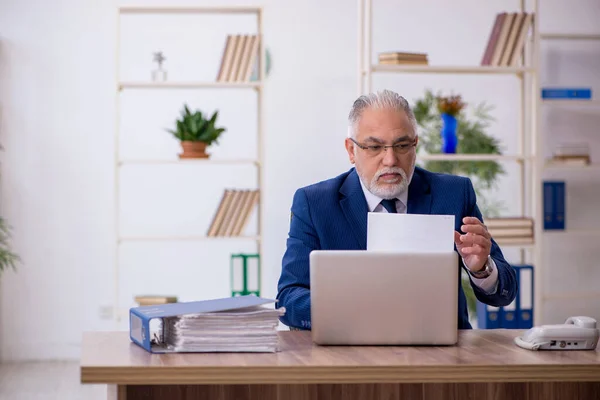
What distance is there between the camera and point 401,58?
16.5 feet

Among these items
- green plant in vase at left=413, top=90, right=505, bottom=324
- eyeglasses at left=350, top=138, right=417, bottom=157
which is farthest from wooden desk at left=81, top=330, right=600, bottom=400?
green plant in vase at left=413, top=90, right=505, bottom=324

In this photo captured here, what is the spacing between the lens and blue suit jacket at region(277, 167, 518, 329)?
2453mm

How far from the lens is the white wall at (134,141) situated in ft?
18.8

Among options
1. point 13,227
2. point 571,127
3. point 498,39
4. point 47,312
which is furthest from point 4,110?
point 571,127

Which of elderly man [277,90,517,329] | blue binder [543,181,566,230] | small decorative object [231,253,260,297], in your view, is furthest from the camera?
blue binder [543,181,566,230]

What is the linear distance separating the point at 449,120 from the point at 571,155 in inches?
33.8

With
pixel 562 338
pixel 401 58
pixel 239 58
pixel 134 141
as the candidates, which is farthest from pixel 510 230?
pixel 562 338

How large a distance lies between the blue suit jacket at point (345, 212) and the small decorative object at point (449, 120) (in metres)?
2.57

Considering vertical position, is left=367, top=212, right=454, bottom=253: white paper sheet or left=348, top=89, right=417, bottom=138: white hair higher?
left=348, top=89, right=417, bottom=138: white hair

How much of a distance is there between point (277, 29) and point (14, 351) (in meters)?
2.71

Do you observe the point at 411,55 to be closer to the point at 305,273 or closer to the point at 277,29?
the point at 277,29

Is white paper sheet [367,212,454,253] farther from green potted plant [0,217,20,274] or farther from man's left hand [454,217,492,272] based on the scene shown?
green potted plant [0,217,20,274]

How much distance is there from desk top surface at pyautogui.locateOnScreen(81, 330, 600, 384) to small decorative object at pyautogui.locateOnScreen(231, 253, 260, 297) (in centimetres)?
332

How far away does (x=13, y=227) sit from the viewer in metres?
5.70
